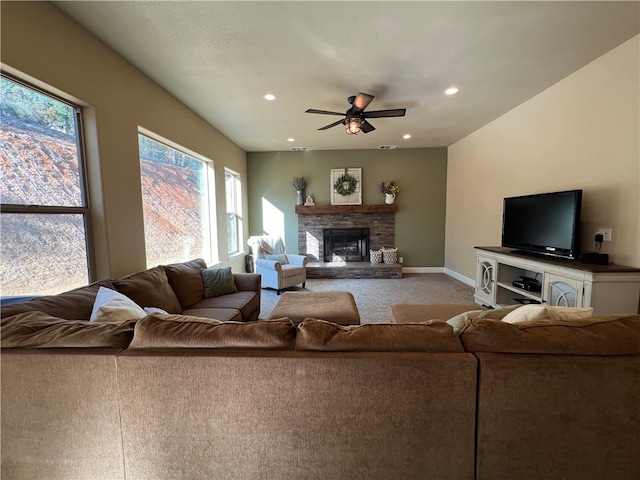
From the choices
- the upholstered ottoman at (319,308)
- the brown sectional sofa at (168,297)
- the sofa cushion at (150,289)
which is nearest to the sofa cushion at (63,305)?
the brown sectional sofa at (168,297)

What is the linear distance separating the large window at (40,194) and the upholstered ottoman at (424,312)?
2544 millimetres

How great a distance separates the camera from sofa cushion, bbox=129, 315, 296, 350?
1013 millimetres

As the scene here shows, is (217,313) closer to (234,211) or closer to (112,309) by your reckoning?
(112,309)

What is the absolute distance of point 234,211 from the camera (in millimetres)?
5129

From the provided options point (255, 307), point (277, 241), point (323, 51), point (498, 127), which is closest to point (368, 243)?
point (277, 241)

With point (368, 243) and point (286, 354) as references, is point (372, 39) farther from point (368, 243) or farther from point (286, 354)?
point (368, 243)

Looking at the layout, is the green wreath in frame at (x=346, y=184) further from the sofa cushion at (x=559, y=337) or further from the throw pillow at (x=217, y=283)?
the sofa cushion at (x=559, y=337)

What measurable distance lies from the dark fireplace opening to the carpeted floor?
2.31ft

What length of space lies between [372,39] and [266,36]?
32.4 inches

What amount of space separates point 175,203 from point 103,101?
1369 mm

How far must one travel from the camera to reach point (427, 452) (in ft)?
3.18

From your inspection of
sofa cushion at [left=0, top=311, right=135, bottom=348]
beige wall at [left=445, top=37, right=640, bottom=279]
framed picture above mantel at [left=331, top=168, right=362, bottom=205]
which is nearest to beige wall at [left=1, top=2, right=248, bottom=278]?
sofa cushion at [left=0, top=311, right=135, bottom=348]

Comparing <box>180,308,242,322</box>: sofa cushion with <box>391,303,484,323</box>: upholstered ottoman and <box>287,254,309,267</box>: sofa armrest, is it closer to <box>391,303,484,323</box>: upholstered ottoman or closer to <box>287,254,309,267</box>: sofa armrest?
<box>391,303,484,323</box>: upholstered ottoman

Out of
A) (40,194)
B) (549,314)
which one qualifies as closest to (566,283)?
(549,314)
